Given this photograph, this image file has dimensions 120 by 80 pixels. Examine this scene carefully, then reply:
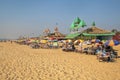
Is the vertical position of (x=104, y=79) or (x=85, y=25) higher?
(x=85, y=25)

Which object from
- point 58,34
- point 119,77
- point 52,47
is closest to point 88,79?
point 119,77

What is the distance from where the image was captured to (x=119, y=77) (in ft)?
27.8

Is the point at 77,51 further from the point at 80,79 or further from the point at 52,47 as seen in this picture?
the point at 80,79

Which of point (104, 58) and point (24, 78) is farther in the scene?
point (104, 58)

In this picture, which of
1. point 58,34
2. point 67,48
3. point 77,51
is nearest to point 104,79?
point 77,51

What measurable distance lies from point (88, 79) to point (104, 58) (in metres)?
5.53

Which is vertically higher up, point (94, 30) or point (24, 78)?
point (94, 30)

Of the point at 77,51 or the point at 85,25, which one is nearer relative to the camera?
the point at 77,51

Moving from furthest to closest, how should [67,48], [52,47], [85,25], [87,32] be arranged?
[85,25] → [87,32] → [52,47] → [67,48]

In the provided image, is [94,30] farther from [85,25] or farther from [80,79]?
[80,79]

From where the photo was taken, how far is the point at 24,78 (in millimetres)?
7602

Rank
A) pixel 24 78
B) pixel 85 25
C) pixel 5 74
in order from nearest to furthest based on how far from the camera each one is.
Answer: pixel 24 78, pixel 5 74, pixel 85 25

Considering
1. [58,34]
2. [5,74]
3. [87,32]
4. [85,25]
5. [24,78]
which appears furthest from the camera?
[58,34]

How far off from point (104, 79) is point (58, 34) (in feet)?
149
